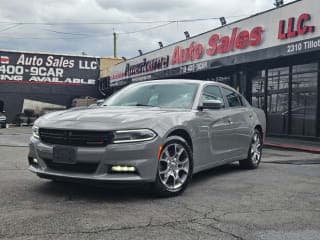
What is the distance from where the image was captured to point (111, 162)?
4875 millimetres

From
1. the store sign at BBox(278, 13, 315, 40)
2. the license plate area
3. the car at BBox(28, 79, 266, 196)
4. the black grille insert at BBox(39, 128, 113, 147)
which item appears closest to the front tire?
the car at BBox(28, 79, 266, 196)

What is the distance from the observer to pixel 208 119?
247 inches

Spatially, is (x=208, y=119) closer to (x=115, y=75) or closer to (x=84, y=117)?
(x=84, y=117)

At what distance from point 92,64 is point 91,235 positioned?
3366 centimetres

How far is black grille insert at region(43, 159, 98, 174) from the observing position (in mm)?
4941

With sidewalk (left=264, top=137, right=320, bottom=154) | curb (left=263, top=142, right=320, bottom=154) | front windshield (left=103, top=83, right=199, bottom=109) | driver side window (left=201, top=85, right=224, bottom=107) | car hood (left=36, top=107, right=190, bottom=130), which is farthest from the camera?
sidewalk (left=264, top=137, right=320, bottom=154)

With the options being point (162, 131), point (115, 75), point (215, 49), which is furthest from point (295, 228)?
point (115, 75)

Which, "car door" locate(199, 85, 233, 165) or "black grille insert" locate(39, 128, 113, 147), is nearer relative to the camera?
"black grille insert" locate(39, 128, 113, 147)

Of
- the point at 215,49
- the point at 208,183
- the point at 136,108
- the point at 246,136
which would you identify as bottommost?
the point at 208,183

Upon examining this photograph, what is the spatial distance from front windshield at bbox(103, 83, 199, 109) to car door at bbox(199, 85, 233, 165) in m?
0.22

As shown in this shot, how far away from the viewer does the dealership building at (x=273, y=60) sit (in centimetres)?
1312

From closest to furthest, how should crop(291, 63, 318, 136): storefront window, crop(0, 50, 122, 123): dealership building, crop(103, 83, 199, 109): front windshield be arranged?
crop(103, 83, 199, 109): front windshield → crop(291, 63, 318, 136): storefront window → crop(0, 50, 122, 123): dealership building

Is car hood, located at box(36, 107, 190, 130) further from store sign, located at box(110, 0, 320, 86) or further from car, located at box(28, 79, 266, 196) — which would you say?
store sign, located at box(110, 0, 320, 86)

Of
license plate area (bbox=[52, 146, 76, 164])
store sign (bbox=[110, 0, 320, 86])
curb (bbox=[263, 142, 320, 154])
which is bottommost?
curb (bbox=[263, 142, 320, 154])
